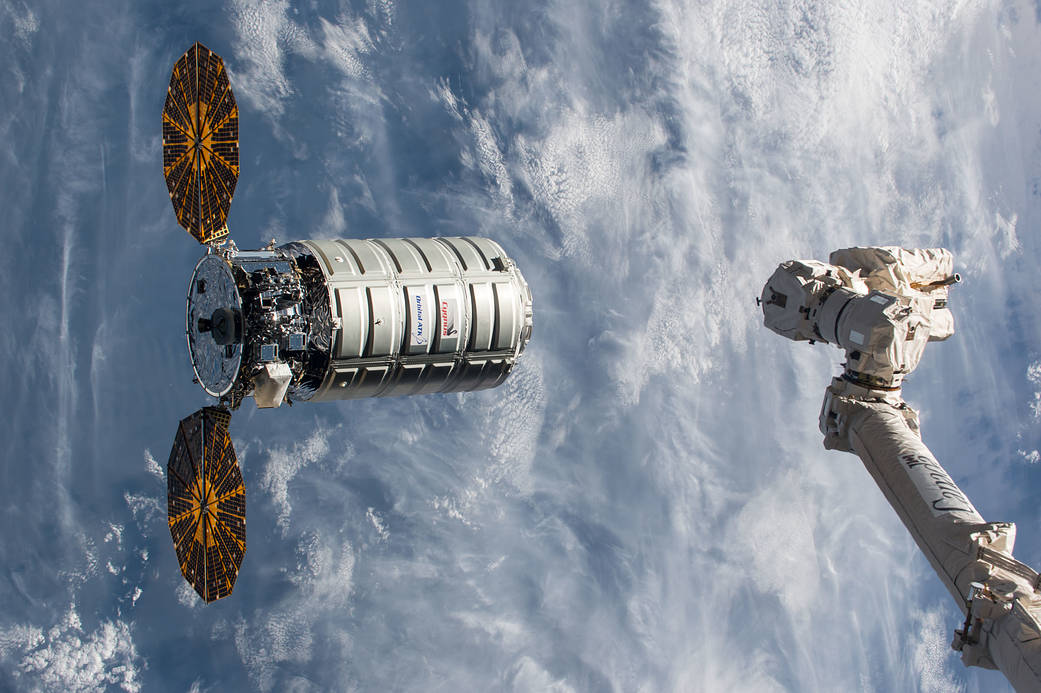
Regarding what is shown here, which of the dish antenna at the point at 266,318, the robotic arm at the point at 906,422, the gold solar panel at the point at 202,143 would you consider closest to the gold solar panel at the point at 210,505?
the dish antenna at the point at 266,318

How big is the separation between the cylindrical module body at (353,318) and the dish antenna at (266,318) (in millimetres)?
42

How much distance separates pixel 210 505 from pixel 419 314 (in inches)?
353

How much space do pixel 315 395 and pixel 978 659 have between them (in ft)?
64.8

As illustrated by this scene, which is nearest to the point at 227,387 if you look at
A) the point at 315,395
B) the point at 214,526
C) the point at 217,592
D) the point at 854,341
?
the point at 315,395

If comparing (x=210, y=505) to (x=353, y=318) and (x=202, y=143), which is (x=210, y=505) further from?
(x=202, y=143)

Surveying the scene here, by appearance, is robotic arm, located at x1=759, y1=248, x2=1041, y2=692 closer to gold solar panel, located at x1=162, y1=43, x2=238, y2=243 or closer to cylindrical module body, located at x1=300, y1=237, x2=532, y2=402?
cylindrical module body, located at x1=300, y1=237, x2=532, y2=402

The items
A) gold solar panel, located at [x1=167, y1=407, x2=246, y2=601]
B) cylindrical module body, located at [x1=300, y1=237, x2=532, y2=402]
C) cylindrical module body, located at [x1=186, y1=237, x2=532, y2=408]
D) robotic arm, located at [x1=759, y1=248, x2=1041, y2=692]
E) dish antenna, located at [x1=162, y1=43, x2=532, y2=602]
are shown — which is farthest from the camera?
gold solar panel, located at [x1=167, y1=407, x2=246, y2=601]

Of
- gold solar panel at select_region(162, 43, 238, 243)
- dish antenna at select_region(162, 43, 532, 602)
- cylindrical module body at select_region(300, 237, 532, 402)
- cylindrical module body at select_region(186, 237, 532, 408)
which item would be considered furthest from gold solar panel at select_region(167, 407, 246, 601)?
gold solar panel at select_region(162, 43, 238, 243)

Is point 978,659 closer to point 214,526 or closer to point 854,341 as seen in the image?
point 854,341

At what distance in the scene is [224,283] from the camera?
2738 centimetres

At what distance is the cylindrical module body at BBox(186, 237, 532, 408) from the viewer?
88.0ft

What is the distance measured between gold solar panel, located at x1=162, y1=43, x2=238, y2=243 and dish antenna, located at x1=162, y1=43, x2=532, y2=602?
0.05 meters

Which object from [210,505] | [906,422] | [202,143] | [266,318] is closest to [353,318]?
[266,318]

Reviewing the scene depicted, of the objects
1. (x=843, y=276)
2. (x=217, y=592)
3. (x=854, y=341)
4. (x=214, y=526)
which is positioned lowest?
(x=217, y=592)
